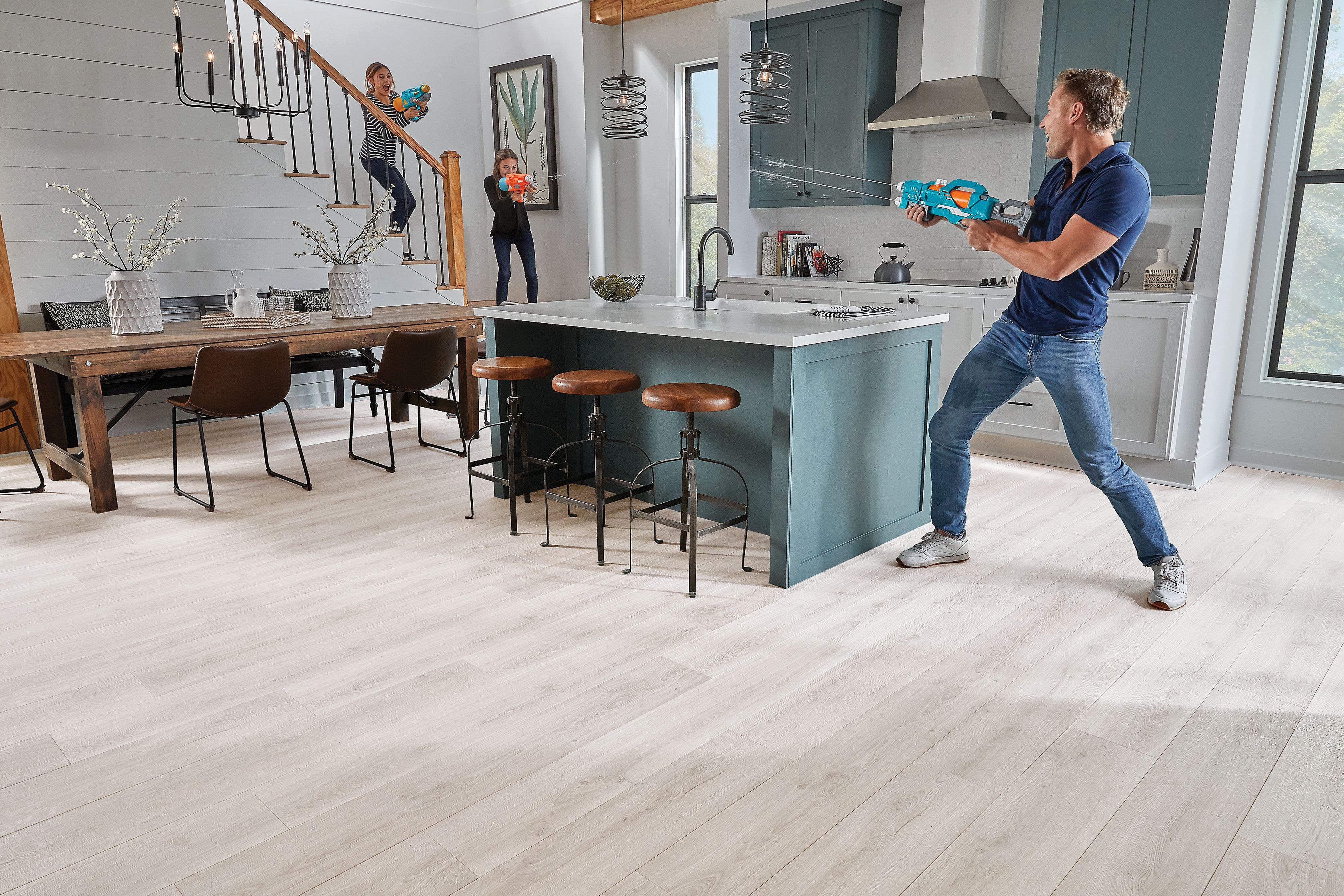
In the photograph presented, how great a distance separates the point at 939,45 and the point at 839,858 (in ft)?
16.5

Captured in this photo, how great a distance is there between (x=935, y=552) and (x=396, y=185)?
572 centimetres

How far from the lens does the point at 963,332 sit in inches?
205

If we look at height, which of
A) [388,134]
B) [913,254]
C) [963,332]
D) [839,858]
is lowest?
[839,858]

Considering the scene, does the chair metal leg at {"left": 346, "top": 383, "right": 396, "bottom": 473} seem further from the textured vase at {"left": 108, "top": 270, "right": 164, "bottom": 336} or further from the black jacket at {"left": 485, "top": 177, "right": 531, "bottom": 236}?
the black jacket at {"left": 485, "top": 177, "right": 531, "bottom": 236}

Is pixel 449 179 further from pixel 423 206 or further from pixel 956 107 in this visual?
pixel 956 107

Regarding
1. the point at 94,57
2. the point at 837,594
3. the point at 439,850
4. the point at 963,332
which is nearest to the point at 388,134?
the point at 94,57

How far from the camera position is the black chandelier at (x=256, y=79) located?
18.1 ft

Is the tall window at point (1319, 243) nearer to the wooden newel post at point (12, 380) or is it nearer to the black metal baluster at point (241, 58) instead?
the black metal baluster at point (241, 58)

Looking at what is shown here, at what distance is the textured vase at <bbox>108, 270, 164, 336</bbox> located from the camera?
173 inches

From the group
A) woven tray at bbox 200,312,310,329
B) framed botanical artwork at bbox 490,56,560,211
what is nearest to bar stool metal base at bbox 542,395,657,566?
woven tray at bbox 200,312,310,329

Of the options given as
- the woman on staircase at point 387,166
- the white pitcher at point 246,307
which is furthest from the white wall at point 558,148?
the white pitcher at point 246,307

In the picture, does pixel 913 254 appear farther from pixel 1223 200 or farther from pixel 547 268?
pixel 547 268

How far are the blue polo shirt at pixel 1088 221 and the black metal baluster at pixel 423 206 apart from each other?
4916 millimetres

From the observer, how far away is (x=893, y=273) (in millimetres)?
5699
